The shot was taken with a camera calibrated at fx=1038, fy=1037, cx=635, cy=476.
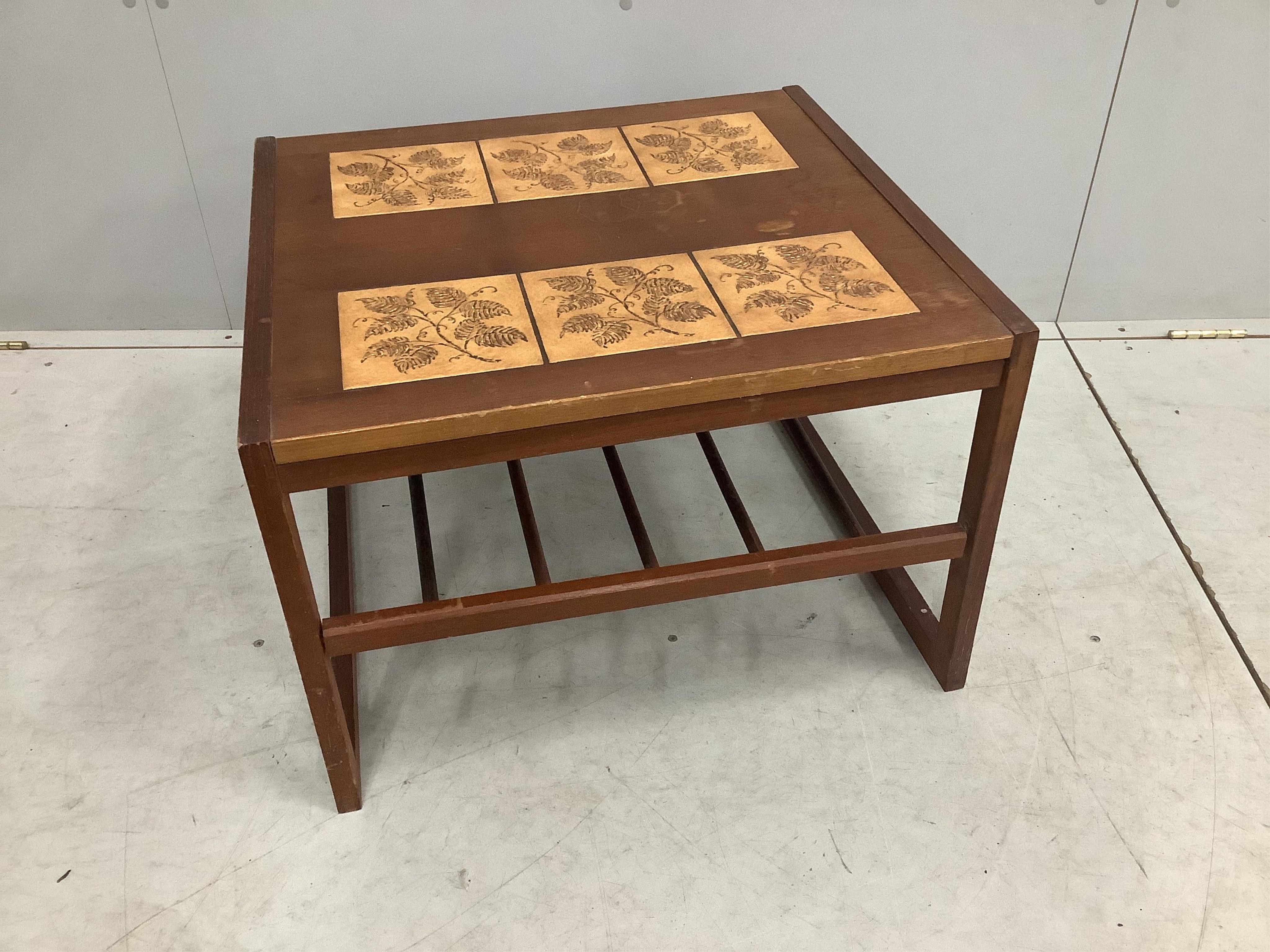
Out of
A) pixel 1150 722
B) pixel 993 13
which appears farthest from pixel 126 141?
pixel 1150 722

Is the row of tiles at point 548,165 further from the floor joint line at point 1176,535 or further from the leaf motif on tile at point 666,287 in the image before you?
the floor joint line at point 1176,535

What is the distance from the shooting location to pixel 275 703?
1.71m

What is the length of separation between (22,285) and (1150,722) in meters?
2.61

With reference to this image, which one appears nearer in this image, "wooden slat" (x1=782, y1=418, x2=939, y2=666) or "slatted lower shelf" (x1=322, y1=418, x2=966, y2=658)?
"slatted lower shelf" (x1=322, y1=418, x2=966, y2=658)

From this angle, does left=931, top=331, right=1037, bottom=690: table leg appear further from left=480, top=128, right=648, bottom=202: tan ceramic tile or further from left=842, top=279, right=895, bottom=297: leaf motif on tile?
left=480, top=128, right=648, bottom=202: tan ceramic tile

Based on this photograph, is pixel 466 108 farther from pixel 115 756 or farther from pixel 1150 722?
pixel 1150 722

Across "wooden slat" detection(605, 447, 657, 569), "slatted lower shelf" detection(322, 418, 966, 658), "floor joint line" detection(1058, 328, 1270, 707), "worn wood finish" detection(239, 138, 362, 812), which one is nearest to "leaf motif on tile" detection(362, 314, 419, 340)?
"worn wood finish" detection(239, 138, 362, 812)

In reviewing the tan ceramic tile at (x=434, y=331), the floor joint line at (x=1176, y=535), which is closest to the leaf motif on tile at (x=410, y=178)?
the tan ceramic tile at (x=434, y=331)

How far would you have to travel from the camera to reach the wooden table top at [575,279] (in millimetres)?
1262

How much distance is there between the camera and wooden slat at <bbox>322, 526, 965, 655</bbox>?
4.55 feet

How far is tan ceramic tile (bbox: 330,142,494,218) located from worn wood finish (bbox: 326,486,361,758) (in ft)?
1.55

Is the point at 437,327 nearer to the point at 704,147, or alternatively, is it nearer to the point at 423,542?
the point at 423,542

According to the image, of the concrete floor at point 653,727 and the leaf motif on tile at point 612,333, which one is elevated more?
the leaf motif on tile at point 612,333

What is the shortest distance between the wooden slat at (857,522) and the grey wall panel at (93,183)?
1.48 metres
